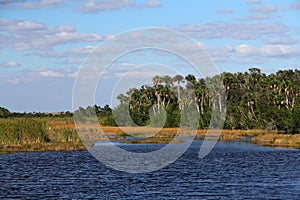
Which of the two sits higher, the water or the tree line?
the tree line

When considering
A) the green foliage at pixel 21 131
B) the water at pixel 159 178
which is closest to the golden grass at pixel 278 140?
the water at pixel 159 178

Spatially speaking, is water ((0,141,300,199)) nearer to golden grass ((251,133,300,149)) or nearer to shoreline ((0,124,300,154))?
shoreline ((0,124,300,154))

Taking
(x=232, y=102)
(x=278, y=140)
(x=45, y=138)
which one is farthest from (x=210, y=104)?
(x=45, y=138)

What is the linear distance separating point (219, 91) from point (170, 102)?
1041 cm

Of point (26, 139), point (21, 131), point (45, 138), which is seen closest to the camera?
point (21, 131)

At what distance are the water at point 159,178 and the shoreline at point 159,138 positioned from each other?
8.00ft

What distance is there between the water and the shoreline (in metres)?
2.44

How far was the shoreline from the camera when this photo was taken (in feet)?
189

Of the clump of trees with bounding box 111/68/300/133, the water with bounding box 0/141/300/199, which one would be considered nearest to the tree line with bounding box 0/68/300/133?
the clump of trees with bounding box 111/68/300/133

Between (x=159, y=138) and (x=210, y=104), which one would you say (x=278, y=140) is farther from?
(x=210, y=104)

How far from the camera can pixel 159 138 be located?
263ft

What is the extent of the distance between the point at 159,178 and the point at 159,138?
41.6 m

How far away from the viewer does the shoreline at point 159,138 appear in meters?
57.6

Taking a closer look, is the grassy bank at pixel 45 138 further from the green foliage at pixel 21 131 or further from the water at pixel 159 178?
the water at pixel 159 178
